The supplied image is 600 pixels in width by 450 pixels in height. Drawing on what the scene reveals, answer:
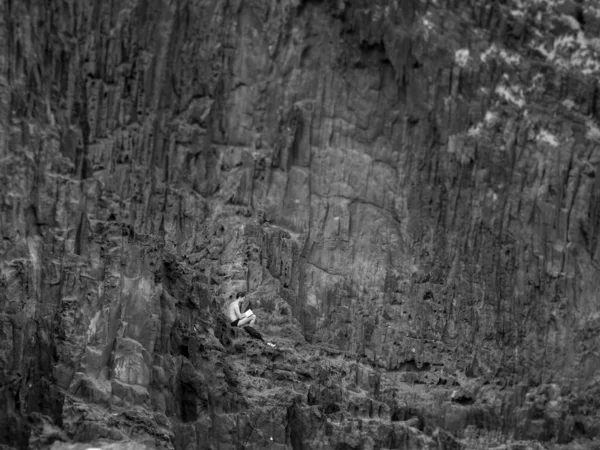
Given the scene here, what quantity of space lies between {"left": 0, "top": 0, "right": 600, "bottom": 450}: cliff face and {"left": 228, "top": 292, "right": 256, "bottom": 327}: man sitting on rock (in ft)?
1.86

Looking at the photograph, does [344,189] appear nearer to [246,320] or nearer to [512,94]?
[512,94]

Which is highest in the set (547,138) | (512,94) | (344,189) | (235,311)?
(512,94)

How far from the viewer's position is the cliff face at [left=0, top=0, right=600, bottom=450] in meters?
84.2

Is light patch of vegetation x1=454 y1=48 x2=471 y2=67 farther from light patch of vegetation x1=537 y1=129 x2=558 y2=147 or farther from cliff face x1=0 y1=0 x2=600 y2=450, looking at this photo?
light patch of vegetation x1=537 y1=129 x2=558 y2=147

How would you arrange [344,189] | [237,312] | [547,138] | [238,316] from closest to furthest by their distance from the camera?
[238,316] → [237,312] → [344,189] → [547,138]

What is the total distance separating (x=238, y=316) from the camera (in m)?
84.9

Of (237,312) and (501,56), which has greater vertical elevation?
(501,56)

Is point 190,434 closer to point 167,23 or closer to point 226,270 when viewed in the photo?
point 226,270

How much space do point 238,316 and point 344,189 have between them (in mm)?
7856

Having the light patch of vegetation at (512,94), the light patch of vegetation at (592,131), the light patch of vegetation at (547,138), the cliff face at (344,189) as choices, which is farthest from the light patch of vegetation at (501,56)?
the light patch of vegetation at (592,131)

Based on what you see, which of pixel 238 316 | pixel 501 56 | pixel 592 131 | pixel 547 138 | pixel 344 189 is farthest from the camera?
pixel 501 56

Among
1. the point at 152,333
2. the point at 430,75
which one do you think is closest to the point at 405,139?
the point at 430,75

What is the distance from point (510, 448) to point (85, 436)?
16451 mm

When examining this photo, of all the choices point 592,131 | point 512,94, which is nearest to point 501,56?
point 512,94
